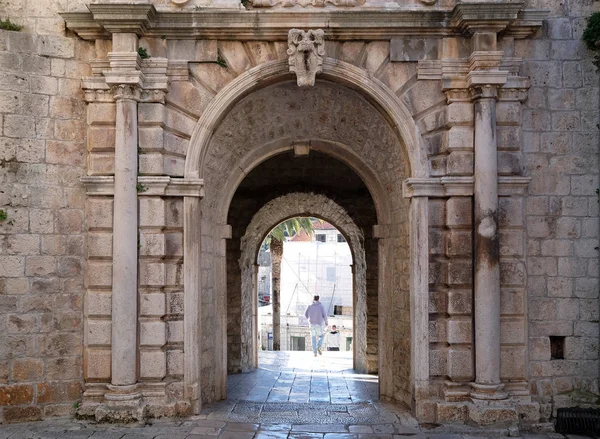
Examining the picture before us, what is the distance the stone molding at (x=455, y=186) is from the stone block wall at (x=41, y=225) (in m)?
3.70

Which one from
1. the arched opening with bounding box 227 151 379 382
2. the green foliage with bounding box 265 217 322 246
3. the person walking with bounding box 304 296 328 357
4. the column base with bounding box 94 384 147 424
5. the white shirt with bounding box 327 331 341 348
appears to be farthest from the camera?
the white shirt with bounding box 327 331 341 348

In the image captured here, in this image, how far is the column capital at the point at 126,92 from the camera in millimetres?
6090

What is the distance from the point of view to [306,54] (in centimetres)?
619

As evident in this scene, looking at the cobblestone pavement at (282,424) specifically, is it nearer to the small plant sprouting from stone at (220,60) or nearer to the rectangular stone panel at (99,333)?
the rectangular stone panel at (99,333)

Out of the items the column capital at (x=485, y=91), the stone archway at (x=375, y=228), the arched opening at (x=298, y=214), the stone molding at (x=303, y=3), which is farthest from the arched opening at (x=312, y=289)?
the stone molding at (x=303, y=3)

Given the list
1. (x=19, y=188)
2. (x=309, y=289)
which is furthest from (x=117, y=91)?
(x=309, y=289)

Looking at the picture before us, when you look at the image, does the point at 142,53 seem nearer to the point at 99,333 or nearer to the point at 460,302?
the point at 99,333

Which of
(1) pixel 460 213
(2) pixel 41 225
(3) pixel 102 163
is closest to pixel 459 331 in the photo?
(1) pixel 460 213

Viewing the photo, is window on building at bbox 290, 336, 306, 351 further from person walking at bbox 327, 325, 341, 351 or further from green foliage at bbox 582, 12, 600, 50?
green foliage at bbox 582, 12, 600, 50

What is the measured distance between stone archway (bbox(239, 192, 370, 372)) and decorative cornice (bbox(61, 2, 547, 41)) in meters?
5.46

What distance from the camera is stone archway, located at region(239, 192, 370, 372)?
37.3ft

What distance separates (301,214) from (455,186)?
236 inches

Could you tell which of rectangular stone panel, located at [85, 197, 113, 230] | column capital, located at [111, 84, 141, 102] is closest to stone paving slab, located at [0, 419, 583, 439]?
rectangular stone panel, located at [85, 197, 113, 230]

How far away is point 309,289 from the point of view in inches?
1217
